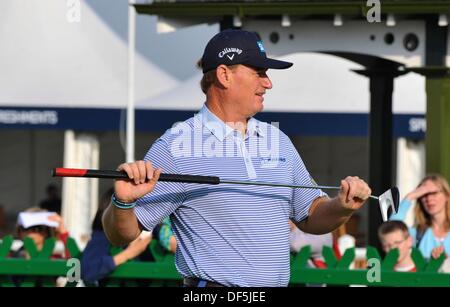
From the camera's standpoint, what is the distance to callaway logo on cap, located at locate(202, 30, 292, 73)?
5191 mm

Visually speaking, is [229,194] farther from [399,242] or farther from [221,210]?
[399,242]

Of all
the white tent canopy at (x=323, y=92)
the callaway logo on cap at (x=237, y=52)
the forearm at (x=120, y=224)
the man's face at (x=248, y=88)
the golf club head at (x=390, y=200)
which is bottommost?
the forearm at (x=120, y=224)

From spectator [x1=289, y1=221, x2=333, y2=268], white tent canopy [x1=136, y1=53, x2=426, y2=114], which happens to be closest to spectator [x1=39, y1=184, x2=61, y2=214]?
white tent canopy [x1=136, y1=53, x2=426, y2=114]

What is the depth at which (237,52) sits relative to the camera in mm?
5207

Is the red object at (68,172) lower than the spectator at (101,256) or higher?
higher

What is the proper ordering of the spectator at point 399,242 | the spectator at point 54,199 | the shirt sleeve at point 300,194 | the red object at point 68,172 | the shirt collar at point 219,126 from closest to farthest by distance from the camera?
the red object at point 68,172
the shirt collar at point 219,126
the shirt sleeve at point 300,194
the spectator at point 399,242
the spectator at point 54,199

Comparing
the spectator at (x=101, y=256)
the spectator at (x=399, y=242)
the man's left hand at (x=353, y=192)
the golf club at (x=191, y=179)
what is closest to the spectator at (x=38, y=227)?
the spectator at (x=101, y=256)

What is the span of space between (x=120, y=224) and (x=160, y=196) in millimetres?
186

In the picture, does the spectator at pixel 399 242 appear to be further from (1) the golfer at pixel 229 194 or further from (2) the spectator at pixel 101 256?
(1) the golfer at pixel 229 194

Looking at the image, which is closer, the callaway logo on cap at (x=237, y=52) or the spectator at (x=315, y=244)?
the callaway logo on cap at (x=237, y=52)

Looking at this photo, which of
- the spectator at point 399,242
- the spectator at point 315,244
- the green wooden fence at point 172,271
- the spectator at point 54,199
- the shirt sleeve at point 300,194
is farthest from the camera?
the spectator at point 54,199

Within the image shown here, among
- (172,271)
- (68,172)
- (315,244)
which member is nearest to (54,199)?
(315,244)

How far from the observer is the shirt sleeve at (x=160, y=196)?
5.06 metres
